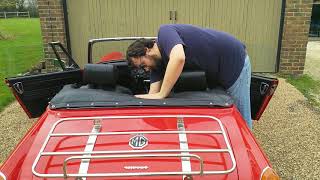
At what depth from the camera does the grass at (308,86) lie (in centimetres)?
678

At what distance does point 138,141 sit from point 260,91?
1.70 metres

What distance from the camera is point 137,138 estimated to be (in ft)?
7.36

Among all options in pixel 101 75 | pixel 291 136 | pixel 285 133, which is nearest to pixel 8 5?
pixel 285 133

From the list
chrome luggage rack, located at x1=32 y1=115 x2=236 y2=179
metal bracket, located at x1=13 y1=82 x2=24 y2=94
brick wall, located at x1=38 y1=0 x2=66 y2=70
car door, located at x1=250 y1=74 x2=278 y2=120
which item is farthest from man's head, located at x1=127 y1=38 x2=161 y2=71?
brick wall, located at x1=38 y1=0 x2=66 y2=70

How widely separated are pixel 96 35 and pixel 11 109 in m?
2.91

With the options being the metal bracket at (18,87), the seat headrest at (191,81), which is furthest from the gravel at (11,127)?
the seat headrest at (191,81)

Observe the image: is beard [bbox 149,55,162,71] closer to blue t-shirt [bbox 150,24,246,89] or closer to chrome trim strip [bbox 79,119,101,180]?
blue t-shirt [bbox 150,24,246,89]

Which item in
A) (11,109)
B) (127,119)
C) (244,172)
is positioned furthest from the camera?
(11,109)

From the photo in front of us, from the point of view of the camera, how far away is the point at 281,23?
835 centimetres

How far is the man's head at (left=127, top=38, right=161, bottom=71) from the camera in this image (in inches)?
106

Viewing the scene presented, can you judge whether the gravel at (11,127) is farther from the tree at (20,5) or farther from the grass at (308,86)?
the tree at (20,5)

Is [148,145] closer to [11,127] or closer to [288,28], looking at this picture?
[11,127]

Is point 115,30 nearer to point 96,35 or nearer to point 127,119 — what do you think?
point 96,35

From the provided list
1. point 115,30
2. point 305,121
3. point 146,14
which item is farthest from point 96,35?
point 305,121
